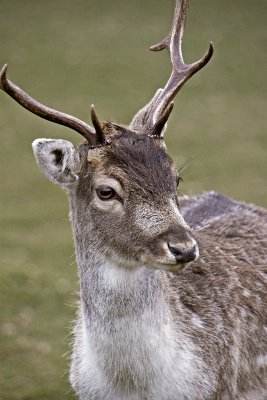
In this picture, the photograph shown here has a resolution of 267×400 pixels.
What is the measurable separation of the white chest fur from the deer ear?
0.68m

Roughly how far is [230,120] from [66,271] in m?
8.18

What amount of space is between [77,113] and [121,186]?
13.7 m

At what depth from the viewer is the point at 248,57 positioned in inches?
908

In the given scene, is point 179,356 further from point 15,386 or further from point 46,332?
point 46,332

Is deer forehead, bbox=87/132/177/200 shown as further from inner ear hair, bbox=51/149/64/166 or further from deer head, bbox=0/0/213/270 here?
inner ear hair, bbox=51/149/64/166

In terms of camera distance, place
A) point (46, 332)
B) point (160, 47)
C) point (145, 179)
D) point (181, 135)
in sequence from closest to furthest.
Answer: point (145, 179) < point (160, 47) < point (46, 332) < point (181, 135)

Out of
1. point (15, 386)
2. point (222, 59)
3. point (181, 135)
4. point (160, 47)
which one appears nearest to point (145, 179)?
point (160, 47)

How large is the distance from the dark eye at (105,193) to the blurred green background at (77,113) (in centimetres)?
299

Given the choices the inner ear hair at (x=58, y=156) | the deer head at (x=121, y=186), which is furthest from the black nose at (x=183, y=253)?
the inner ear hair at (x=58, y=156)

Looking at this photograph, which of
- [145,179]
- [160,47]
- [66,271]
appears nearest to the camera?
[145,179]

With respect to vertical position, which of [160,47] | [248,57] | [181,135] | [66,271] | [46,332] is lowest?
[46,332]

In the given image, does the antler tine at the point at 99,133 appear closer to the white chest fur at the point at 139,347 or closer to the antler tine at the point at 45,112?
the antler tine at the point at 45,112

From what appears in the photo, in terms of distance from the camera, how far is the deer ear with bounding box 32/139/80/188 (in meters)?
6.13

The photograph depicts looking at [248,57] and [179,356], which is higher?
[248,57]
